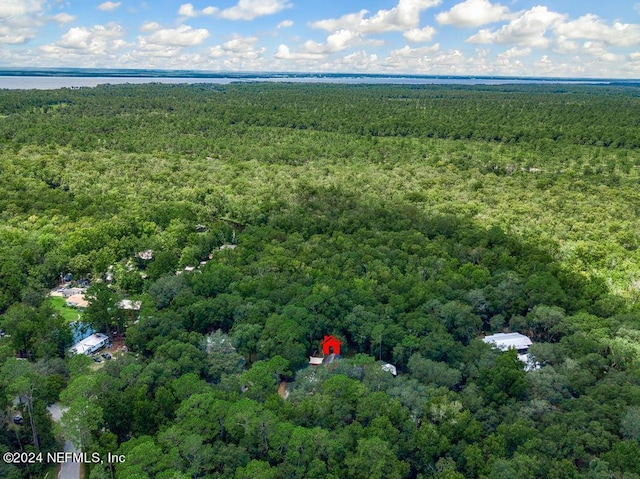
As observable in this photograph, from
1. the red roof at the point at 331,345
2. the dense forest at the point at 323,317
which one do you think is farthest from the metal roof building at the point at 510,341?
the red roof at the point at 331,345

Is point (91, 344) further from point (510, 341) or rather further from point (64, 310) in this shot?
point (510, 341)

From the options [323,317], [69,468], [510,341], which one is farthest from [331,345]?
[69,468]

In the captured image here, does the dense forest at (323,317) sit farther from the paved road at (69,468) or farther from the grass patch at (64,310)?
the paved road at (69,468)

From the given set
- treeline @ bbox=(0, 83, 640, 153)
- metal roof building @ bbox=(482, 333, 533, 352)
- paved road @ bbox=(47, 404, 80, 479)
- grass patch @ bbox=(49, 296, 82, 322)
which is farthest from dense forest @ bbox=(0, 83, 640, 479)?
treeline @ bbox=(0, 83, 640, 153)

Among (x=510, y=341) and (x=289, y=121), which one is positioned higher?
(x=289, y=121)

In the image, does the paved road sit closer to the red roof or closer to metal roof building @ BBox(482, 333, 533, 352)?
the red roof
